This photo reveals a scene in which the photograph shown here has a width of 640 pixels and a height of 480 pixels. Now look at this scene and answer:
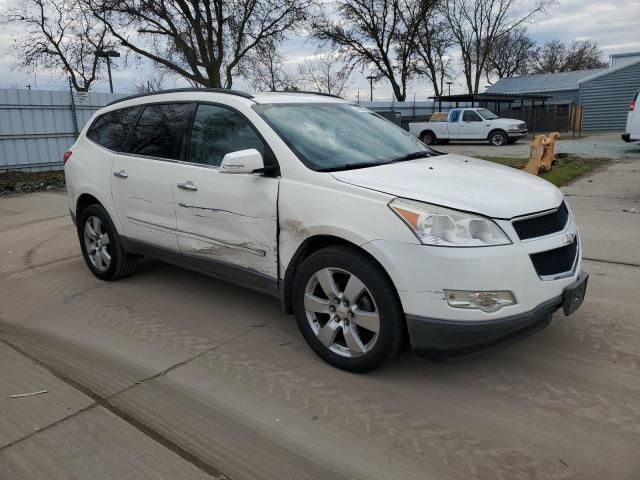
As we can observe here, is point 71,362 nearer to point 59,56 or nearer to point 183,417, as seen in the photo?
point 183,417

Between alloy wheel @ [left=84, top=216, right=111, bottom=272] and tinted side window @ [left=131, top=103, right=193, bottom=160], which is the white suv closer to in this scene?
tinted side window @ [left=131, top=103, right=193, bottom=160]

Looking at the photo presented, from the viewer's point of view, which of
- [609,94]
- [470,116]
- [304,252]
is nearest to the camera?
[304,252]

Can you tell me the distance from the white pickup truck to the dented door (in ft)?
72.5

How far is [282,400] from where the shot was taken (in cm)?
307

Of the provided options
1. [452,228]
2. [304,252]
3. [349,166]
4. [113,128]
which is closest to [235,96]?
[349,166]

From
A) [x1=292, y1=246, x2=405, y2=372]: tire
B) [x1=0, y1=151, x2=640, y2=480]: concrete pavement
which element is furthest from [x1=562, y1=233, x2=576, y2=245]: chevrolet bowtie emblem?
[x1=292, y1=246, x2=405, y2=372]: tire

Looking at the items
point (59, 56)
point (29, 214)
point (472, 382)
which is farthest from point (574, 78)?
point (472, 382)

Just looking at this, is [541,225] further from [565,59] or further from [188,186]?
[565,59]

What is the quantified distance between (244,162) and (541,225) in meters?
1.83

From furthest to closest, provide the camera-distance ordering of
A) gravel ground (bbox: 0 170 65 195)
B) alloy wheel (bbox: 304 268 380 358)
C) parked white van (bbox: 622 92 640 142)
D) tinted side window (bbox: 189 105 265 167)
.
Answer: parked white van (bbox: 622 92 640 142) → gravel ground (bbox: 0 170 65 195) → tinted side window (bbox: 189 105 265 167) → alloy wheel (bbox: 304 268 380 358)

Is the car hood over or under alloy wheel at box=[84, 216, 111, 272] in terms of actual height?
over

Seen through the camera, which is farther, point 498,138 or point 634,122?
point 498,138

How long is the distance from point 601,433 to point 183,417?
7.03ft

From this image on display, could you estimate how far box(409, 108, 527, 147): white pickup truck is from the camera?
24.0 metres
